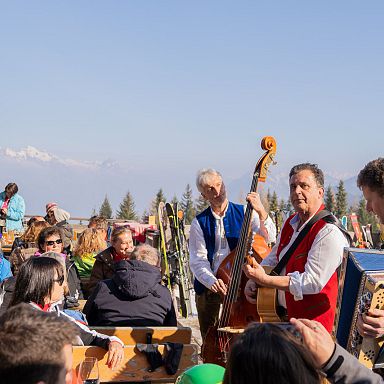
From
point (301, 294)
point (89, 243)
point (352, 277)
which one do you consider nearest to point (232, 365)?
point (352, 277)

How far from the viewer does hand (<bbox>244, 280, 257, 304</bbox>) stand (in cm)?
378

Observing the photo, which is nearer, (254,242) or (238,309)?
(238,309)

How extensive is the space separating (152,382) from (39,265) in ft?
3.87

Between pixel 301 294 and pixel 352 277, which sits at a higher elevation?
pixel 352 277

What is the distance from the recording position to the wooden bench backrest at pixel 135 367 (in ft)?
11.3

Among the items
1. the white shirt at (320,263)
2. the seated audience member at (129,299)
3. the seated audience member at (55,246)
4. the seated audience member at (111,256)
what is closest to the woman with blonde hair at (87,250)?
the seated audience member at (55,246)

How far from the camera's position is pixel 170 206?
9.65 meters

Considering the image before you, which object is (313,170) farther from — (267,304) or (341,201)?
(341,201)

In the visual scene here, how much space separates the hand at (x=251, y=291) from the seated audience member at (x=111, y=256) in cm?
231

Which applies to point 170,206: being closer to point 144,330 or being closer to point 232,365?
point 144,330

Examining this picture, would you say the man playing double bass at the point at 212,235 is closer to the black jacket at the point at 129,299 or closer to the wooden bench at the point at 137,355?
the black jacket at the point at 129,299

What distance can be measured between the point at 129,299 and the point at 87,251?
2.84 m

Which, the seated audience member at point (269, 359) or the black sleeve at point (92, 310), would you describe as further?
the black sleeve at point (92, 310)

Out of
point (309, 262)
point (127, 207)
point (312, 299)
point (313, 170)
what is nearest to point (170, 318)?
point (312, 299)
